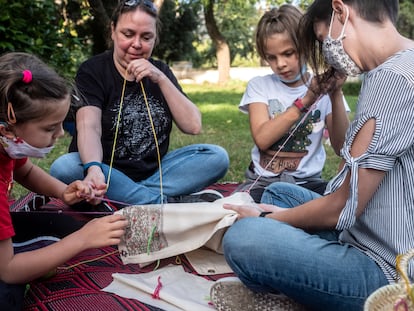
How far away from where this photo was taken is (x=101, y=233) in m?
1.57

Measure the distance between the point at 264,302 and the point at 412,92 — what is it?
721 millimetres

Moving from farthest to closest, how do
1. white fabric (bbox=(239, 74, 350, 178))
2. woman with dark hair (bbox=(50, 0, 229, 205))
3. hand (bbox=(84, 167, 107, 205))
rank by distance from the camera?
1. white fabric (bbox=(239, 74, 350, 178))
2. woman with dark hair (bbox=(50, 0, 229, 205))
3. hand (bbox=(84, 167, 107, 205))

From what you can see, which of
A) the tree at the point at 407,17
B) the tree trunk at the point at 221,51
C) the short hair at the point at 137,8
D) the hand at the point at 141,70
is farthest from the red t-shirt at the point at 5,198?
the tree at the point at 407,17

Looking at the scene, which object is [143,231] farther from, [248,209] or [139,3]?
[139,3]

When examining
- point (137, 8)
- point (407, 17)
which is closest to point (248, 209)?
point (137, 8)

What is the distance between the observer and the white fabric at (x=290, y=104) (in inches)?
95.3

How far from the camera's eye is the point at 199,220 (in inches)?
69.0

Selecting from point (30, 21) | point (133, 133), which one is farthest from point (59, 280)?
point (30, 21)

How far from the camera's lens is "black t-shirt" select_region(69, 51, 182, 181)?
7.91ft

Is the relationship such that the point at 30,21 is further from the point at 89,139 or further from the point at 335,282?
the point at 335,282

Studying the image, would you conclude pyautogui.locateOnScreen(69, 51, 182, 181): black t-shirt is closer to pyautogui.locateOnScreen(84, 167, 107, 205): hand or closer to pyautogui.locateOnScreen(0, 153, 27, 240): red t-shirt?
pyautogui.locateOnScreen(84, 167, 107, 205): hand

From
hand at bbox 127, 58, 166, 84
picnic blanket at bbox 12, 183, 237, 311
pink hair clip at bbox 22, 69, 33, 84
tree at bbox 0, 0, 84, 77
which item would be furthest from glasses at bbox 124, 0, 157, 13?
tree at bbox 0, 0, 84, 77

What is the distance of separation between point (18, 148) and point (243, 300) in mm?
812

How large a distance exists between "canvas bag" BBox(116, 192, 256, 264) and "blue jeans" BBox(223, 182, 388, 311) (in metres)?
0.29
